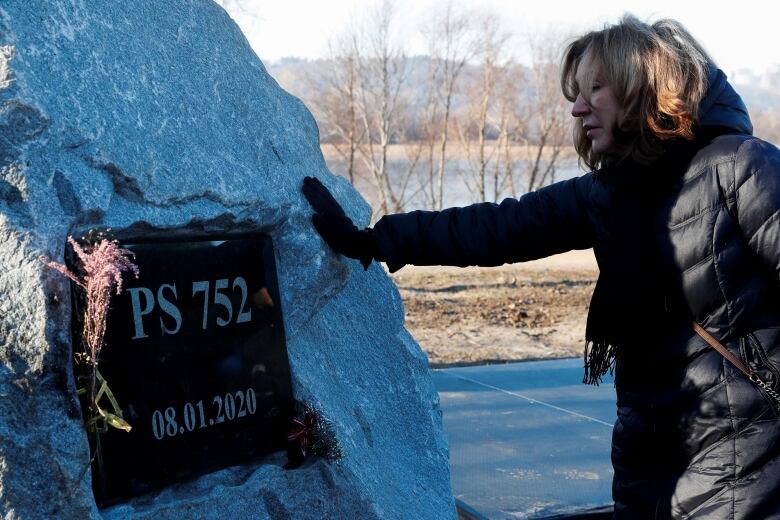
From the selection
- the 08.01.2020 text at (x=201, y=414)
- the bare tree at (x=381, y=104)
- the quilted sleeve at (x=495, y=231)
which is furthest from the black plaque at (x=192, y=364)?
the bare tree at (x=381, y=104)

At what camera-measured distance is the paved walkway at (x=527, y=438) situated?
314cm

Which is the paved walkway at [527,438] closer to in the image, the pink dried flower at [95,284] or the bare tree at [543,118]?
the pink dried flower at [95,284]

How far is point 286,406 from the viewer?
220 cm

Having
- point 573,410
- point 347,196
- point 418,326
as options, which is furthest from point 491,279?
point 347,196

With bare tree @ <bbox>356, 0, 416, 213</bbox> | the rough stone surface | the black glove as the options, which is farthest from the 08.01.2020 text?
bare tree @ <bbox>356, 0, 416, 213</bbox>

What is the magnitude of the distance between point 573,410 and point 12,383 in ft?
9.74

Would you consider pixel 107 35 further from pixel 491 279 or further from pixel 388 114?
pixel 388 114

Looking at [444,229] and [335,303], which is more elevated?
[444,229]

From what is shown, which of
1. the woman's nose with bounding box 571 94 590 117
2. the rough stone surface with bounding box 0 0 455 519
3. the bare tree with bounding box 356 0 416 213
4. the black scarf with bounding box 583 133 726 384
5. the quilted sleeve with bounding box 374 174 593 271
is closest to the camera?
the rough stone surface with bounding box 0 0 455 519

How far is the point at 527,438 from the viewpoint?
147 inches

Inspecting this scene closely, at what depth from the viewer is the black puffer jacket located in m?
1.76

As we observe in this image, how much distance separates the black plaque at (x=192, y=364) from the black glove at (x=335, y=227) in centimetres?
16

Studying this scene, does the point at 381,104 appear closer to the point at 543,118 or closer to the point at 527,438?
the point at 543,118

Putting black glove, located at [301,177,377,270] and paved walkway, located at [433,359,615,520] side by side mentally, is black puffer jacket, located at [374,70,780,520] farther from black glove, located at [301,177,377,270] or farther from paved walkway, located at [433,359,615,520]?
paved walkway, located at [433,359,615,520]
